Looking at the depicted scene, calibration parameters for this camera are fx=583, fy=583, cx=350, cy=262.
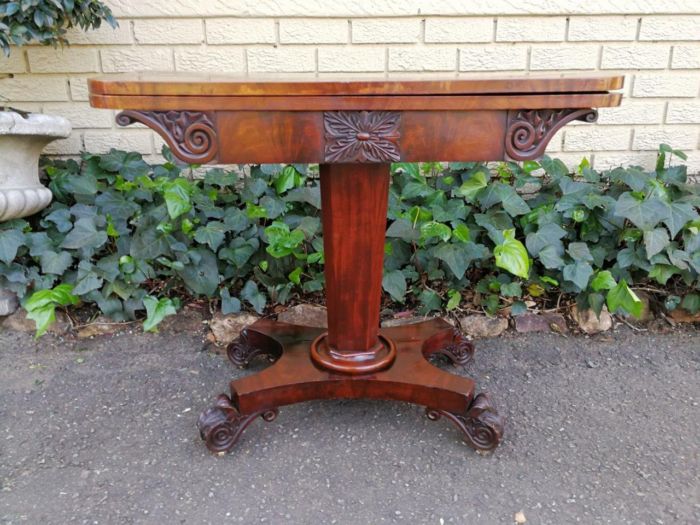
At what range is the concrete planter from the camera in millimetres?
2010

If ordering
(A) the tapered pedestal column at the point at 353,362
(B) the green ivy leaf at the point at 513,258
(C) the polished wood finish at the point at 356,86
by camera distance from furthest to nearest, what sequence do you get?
(B) the green ivy leaf at the point at 513,258 < (A) the tapered pedestal column at the point at 353,362 < (C) the polished wood finish at the point at 356,86

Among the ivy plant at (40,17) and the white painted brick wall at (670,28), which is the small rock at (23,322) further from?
the white painted brick wall at (670,28)

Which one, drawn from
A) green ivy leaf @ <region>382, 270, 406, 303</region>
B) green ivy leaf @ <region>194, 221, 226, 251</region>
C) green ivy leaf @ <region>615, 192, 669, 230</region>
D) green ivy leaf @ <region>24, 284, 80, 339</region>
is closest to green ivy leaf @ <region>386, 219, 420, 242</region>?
green ivy leaf @ <region>382, 270, 406, 303</region>

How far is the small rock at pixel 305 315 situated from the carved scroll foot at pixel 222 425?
2.32ft

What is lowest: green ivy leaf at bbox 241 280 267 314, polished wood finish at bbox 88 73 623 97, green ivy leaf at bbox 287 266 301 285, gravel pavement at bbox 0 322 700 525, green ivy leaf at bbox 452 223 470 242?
gravel pavement at bbox 0 322 700 525

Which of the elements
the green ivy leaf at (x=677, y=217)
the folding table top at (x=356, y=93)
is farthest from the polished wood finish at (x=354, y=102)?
the green ivy leaf at (x=677, y=217)

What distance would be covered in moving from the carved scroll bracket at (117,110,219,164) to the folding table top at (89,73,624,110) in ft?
0.09

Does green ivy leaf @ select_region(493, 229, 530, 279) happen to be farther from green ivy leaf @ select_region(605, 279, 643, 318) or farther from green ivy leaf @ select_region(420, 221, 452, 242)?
green ivy leaf @ select_region(605, 279, 643, 318)

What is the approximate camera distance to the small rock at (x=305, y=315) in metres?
2.27

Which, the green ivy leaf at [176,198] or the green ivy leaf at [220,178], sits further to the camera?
the green ivy leaf at [220,178]

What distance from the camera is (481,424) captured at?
154 centimetres

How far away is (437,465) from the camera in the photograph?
153 centimetres

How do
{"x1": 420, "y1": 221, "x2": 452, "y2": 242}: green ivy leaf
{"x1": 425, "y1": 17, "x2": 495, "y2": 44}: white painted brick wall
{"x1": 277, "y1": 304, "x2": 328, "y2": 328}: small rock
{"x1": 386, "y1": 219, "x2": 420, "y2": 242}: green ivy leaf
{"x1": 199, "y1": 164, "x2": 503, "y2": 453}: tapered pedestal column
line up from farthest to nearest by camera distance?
{"x1": 425, "y1": 17, "x2": 495, "y2": 44}: white painted brick wall < {"x1": 277, "y1": 304, "x2": 328, "y2": 328}: small rock < {"x1": 386, "y1": 219, "x2": 420, "y2": 242}: green ivy leaf < {"x1": 420, "y1": 221, "x2": 452, "y2": 242}: green ivy leaf < {"x1": 199, "y1": 164, "x2": 503, "y2": 453}: tapered pedestal column

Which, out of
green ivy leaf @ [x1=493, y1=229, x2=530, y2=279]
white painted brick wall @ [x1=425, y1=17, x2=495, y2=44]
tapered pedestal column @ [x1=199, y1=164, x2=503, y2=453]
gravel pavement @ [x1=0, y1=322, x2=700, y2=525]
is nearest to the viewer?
gravel pavement @ [x1=0, y1=322, x2=700, y2=525]
